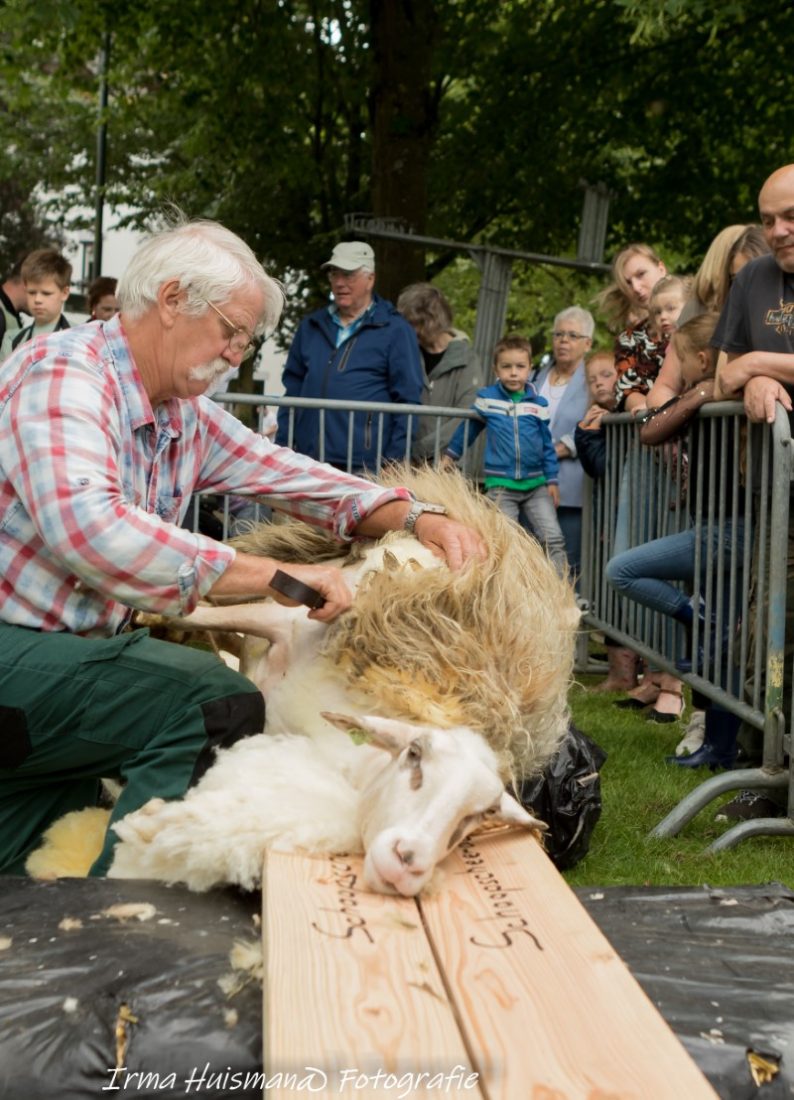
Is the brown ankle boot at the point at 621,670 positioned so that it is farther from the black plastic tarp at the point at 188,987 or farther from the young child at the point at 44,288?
the black plastic tarp at the point at 188,987

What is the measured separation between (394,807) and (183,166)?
1883 centimetres

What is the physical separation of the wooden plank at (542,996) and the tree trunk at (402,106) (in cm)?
1014

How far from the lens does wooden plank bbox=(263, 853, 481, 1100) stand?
2.14 m

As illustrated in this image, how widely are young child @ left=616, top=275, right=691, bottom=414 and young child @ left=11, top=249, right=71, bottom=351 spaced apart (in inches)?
134

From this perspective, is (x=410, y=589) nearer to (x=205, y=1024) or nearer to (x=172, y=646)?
(x=172, y=646)

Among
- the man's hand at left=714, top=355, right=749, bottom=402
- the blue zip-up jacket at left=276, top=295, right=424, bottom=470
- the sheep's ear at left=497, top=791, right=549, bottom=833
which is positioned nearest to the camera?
the sheep's ear at left=497, top=791, right=549, bottom=833

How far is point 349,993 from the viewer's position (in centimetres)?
239

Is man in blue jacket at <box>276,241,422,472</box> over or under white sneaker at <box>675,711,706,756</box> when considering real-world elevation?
over

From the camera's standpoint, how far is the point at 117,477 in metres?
3.35

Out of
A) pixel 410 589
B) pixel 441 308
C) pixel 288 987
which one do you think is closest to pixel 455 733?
pixel 410 589

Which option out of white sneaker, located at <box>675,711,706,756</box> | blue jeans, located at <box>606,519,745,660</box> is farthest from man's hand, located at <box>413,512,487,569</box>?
white sneaker, located at <box>675,711,706,756</box>

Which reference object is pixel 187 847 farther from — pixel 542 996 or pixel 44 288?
pixel 44 288

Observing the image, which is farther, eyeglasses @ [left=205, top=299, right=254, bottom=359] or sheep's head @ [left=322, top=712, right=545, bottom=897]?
eyeglasses @ [left=205, top=299, right=254, bottom=359]

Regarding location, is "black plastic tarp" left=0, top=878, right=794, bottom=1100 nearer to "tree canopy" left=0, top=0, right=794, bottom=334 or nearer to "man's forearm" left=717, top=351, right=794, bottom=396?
"man's forearm" left=717, top=351, right=794, bottom=396
